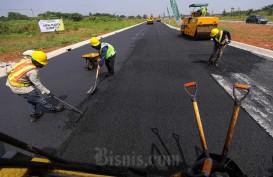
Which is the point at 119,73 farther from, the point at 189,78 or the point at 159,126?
the point at 159,126

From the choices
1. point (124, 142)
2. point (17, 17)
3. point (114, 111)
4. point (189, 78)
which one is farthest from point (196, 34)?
point (17, 17)

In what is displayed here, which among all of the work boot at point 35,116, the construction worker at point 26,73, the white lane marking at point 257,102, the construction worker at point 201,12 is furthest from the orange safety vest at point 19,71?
the construction worker at point 201,12

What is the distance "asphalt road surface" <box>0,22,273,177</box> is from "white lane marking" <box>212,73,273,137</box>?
0.05 metres

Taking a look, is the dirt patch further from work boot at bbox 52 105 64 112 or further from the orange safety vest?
the orange safety vest

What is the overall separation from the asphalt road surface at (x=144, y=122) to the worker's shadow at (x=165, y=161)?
16 millimetres

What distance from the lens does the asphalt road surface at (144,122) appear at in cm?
340

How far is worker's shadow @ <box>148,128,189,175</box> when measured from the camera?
309 cm

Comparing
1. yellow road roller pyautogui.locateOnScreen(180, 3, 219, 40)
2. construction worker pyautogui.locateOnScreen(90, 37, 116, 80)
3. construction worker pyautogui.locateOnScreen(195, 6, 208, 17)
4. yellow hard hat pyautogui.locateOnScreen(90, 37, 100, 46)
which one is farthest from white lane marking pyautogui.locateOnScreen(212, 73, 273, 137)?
construction worker pyautogui.locateOnScreen(195, 6, 208, 17)

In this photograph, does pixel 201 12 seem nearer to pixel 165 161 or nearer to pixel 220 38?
pixel 220 38

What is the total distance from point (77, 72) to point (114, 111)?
14.4 ft

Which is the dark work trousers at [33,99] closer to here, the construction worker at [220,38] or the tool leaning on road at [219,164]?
the tool leaning on road at [219,164]

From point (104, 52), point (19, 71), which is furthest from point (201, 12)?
point (19, 71)

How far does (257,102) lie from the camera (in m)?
5.18

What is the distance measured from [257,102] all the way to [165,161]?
340 cm
